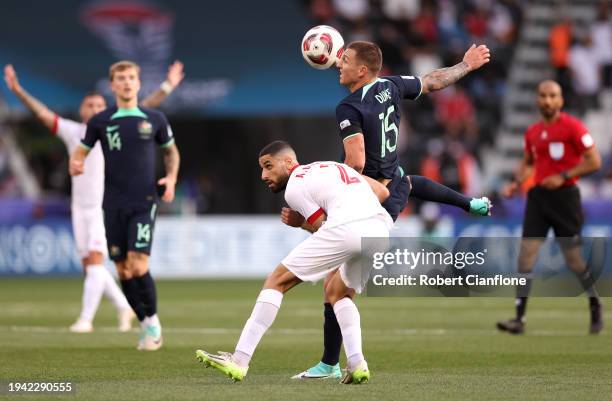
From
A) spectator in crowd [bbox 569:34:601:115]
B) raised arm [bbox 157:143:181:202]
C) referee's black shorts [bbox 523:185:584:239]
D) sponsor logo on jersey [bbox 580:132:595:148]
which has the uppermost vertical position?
spectator in crowd [bbox 569:34:601:115]

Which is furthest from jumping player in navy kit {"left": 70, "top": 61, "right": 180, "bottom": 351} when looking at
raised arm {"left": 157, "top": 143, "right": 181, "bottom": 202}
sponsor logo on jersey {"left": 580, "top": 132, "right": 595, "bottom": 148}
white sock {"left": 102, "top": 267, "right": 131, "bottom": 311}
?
sponsor logo on jersey {"left": 580, "top": 132, "right": 595, "bottom": 148}

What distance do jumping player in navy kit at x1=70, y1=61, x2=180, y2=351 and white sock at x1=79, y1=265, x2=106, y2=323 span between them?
6.74 ft

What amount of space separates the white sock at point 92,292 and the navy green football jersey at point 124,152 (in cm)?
223

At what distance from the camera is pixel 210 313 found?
50.7 ft

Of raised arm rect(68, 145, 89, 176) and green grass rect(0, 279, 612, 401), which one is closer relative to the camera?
green grass rect(0, 279, 612, 401)

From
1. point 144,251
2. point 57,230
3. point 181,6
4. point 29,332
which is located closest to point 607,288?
point 144,251

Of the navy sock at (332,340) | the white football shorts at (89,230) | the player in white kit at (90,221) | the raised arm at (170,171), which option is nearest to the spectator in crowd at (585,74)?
the player in white kit at (90,221)

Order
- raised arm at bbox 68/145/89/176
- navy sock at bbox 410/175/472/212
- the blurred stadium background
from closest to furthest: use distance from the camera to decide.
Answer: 1. navy sock at bbox 410/175/472/212
2. raised arm at bbox 68/145/89/176
3. the blurred stadium background

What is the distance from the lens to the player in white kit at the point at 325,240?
8289mm

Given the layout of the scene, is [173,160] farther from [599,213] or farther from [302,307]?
[599,213]

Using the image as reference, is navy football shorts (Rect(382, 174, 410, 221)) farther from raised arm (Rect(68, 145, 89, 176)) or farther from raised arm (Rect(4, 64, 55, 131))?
raised arm (Rect(4, 64, 55, 131))

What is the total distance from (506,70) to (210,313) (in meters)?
14.2

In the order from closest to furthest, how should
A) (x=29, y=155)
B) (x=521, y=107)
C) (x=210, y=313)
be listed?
(x=210, y=313) → (x=521, y=107) → (x=29, y=155)

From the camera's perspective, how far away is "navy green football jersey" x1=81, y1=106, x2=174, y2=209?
11.3 meters
